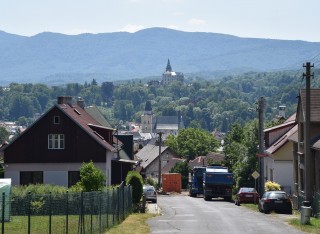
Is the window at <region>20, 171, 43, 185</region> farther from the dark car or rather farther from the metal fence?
the metal fence

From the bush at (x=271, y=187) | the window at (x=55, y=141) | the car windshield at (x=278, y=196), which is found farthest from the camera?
the window at (x=55, y=141)

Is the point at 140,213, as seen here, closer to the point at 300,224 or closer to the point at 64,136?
the point at 300,224

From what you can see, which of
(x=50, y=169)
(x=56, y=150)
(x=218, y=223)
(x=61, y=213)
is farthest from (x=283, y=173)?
(x=61, y=213)

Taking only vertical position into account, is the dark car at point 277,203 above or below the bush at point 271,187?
below

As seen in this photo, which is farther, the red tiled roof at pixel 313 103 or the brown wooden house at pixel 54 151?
the brown wooden house at pixel 54 151

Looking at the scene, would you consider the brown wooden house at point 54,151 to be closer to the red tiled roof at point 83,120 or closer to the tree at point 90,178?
the red tiled roof at point 83,120

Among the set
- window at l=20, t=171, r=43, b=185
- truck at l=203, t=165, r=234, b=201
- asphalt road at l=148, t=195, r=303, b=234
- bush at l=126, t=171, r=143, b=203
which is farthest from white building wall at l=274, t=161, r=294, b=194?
asphalt road at l=148, t=195, r=303, b=234

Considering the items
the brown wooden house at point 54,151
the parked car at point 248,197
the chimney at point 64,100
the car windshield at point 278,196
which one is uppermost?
the chimney at point 64,100

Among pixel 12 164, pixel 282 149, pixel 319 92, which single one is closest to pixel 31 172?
pixel 12 164

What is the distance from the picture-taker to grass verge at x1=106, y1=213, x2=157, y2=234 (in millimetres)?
33281

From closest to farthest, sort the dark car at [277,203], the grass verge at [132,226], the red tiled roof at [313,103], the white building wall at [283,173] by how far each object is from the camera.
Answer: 1. the grass verge at [132,226]
2. the dark car at [277,203]
3. the red tiled roof at [313,103]
4. the white building wall at [283,173]

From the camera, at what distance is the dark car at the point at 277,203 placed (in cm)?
4712

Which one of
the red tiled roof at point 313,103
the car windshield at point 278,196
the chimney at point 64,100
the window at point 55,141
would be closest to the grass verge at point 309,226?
the car windshield at point 278,196

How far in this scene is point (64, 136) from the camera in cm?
6538
